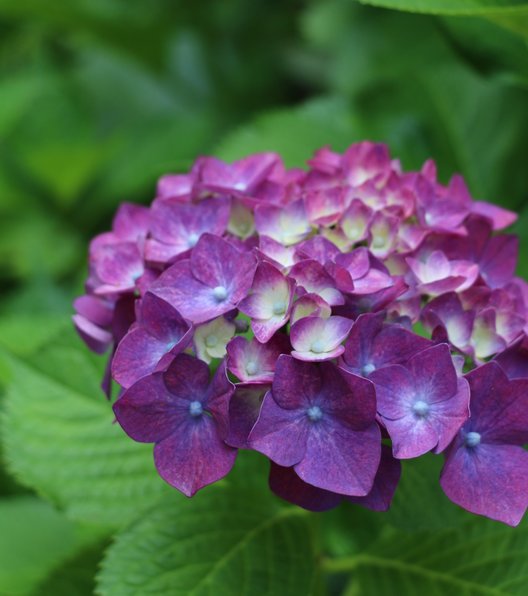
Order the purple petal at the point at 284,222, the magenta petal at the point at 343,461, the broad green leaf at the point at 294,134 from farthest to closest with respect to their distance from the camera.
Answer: the broad green leaf at the point at 294,134, the purple petal at the point at 284,222, the magenta petal at the point at 343,461

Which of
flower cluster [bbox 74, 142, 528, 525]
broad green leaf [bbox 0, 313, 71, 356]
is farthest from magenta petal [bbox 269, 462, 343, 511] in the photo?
broad green leaf [bbox 0, 313, 71, 356]

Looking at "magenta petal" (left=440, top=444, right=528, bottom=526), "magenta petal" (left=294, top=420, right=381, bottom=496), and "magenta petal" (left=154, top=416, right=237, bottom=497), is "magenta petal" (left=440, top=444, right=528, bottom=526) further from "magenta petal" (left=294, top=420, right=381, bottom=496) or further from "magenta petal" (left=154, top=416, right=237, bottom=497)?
"magenta petal" (left=154, top=416, right=237, bottom=497)

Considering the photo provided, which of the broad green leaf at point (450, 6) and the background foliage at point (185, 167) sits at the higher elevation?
the broad green leaf at point (450, 6)

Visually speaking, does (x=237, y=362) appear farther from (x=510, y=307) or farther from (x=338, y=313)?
(x=510, y=307)

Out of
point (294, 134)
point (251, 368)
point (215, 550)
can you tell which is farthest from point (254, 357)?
point (294, 134)

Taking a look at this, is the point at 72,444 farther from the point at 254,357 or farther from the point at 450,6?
the point at 450,6

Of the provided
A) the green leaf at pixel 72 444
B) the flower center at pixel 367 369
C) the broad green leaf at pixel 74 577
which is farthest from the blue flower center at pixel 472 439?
the broad green leaf at pixel 74 577

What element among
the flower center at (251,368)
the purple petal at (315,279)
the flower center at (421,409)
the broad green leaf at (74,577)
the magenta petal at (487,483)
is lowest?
the broad green leaf at (74,577)

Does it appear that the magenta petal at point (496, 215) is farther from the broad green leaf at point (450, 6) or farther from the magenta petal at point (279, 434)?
the magenta petal at point (279, 434)
